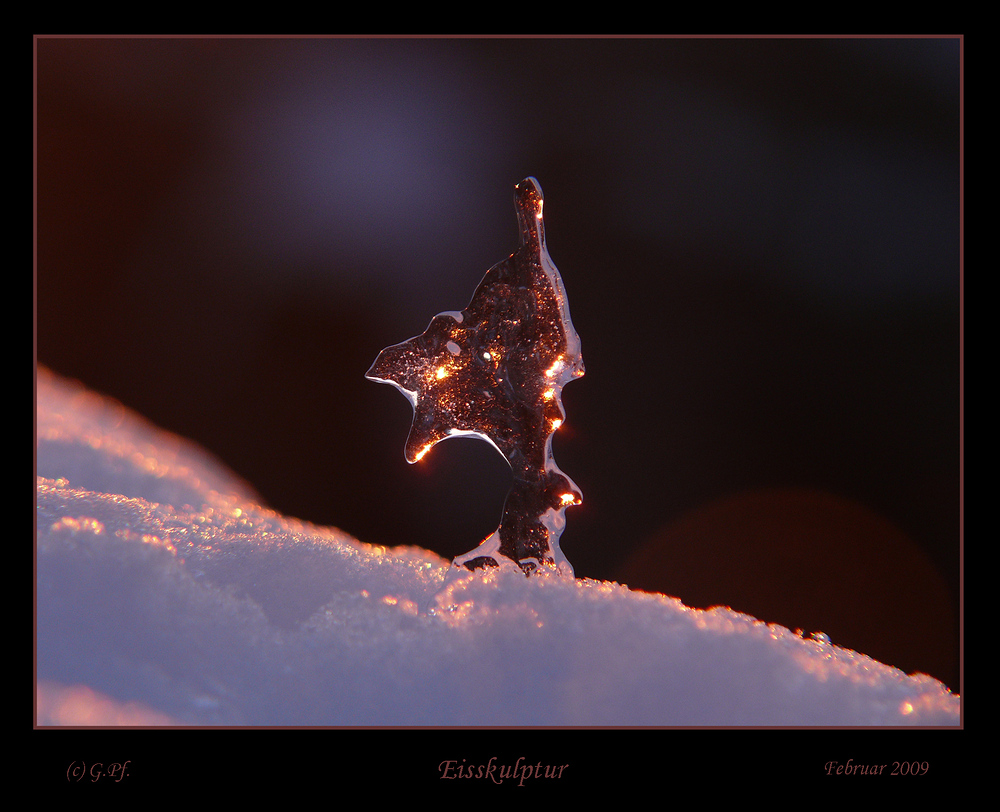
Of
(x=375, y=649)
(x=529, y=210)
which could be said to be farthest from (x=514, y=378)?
(x=375, y=649)

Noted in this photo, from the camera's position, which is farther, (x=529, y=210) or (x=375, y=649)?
(x=529, y=210)

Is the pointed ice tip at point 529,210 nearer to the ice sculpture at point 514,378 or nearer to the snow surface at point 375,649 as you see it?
the ice sculpture at point 514,378

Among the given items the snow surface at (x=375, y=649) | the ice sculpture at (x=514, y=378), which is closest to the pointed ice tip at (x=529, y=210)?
the ice sculpture at (x=514, y=378)

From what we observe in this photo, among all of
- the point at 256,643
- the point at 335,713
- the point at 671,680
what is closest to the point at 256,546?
the point at 256,643

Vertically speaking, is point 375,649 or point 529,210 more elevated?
point 529,210

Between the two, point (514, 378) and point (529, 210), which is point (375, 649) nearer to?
point (514, 378)

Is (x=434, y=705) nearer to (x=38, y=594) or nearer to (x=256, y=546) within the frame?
(x=256, y=546)
